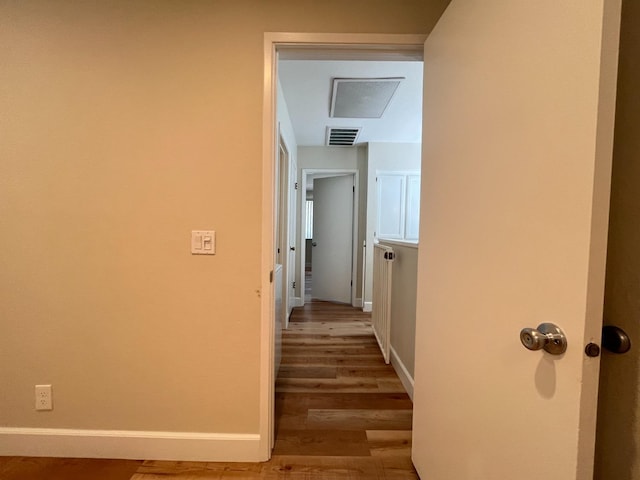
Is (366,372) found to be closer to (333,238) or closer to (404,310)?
(404,310)

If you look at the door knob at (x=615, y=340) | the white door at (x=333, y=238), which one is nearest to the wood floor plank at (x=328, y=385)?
the door knob at (x=615, y=340)

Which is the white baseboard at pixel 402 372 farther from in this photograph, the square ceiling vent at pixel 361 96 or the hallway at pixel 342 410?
the square ceiling vent at pixel 361 96

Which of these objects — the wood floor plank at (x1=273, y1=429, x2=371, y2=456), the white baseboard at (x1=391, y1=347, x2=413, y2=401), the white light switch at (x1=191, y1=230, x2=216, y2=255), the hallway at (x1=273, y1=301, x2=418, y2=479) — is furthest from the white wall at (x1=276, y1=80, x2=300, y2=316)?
the wood floor plank at (x1=273, y1=429, x2=371, y2=456)

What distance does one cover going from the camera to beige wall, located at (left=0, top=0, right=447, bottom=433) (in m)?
1.31

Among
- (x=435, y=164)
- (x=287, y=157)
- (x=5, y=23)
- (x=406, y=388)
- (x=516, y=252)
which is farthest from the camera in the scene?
(x=287, y=157)

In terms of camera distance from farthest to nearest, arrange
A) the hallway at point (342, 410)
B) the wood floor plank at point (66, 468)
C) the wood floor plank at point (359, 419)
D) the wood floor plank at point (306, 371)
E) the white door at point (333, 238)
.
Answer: the white door at point (333, 238) < the wood floor plank at point (306, 371) < the wood floor plank at point (359, 419) < the hallway at point (342, 410) < the wood floor plank at point (66, 468)

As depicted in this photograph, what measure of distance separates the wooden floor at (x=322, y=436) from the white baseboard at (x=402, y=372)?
0.05 m

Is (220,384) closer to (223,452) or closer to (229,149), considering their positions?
(223,452)

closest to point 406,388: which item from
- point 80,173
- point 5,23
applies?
point 80,173

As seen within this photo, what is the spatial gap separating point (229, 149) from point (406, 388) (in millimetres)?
1969

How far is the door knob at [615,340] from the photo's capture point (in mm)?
607

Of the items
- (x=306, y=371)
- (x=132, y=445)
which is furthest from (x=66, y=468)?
(x=306, y=371)

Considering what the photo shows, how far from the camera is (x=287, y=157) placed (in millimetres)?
3014

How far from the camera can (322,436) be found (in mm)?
1531
